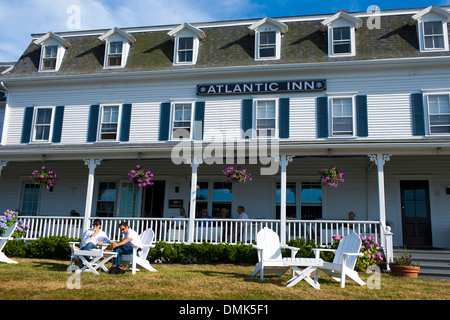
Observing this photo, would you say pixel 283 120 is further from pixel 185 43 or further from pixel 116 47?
pixel 116 47

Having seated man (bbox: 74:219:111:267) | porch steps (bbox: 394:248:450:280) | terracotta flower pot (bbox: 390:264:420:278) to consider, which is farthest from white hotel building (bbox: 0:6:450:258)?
seated man (bbox: 74:219:111:267)

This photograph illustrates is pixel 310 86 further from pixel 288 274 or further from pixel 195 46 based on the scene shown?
pixel 288 274

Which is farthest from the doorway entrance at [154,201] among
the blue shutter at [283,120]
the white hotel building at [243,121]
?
the blue shutter at [283,120]

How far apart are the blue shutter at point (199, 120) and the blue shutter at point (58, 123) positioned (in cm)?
501

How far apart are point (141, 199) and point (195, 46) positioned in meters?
5.90

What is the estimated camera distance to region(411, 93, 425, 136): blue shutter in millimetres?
12309

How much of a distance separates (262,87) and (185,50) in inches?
129

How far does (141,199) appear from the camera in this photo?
14.5 m

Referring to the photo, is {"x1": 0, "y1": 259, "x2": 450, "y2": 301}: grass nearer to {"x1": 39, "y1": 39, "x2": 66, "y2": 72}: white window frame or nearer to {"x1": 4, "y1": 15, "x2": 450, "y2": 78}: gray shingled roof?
{"x1": 4, "y1": 15, "x2": 450, "y2": 78}: gray shingled roof

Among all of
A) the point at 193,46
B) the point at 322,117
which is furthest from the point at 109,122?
the point at 322,117

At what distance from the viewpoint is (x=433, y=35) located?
13086mm

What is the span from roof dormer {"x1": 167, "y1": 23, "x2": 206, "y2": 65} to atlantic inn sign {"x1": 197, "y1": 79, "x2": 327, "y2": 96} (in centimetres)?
131

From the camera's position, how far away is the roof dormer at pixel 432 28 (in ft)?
A: 42.7
